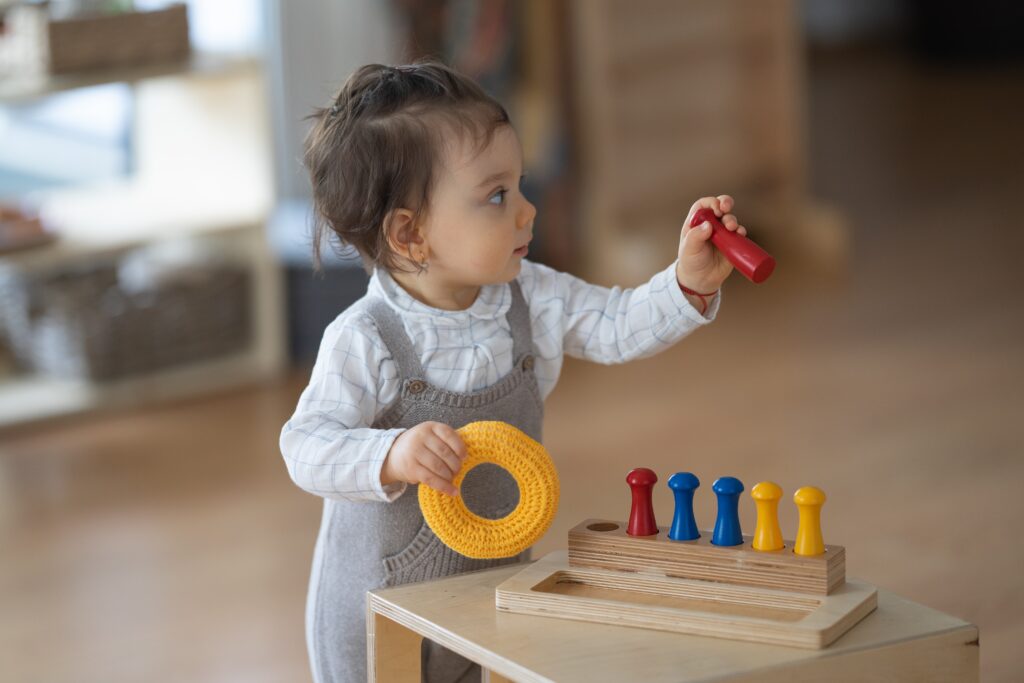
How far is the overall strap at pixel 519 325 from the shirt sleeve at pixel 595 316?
0.04 feet

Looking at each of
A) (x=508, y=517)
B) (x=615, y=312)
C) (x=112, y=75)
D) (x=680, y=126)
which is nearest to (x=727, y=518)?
(x=508, y=517)

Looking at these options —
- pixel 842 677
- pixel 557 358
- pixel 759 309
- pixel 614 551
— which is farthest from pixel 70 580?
pixel 759 309

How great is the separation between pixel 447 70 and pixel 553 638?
0.46 meters

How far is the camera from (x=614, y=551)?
1.14m

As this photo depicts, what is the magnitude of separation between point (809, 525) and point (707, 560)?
0.25 feet

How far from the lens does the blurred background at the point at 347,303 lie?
2162mm

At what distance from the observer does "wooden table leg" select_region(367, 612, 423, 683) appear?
1.17 meters

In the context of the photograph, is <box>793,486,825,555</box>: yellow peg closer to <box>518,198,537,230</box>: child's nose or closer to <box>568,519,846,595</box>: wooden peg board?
<box>568,519,846,595</box>: wooden peg board

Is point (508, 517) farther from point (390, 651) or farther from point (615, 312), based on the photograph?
point (615, 312)

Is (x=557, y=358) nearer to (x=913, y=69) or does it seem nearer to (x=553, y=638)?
(x=553, y=638)

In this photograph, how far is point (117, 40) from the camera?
2832 mm

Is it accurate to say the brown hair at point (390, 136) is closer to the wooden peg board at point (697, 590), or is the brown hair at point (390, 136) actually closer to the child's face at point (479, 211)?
the child's face at point (479, 211)

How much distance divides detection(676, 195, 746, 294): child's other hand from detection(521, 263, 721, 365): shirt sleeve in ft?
0.18

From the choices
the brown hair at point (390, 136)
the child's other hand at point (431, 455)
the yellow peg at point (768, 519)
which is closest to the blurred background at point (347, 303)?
the brown hair at point (390, 136)
